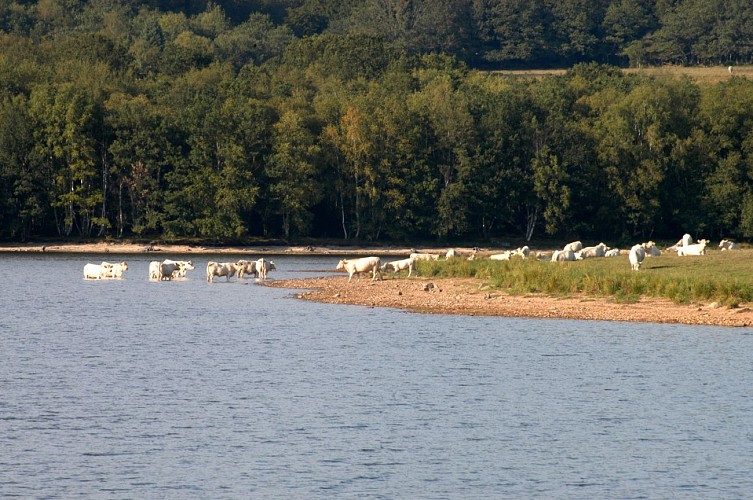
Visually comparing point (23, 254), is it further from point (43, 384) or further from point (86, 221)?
point (43, 384)

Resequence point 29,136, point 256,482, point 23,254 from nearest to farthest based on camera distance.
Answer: point 256,482 < point 23,254 < point 29,136

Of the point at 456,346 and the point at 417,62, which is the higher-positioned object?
the point at 417,62

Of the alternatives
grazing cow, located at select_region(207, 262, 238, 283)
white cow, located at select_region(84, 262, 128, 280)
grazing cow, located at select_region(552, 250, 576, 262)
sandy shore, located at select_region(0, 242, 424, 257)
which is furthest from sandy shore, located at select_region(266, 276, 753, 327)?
sandy shore, located at select_region(0, 242, 424, 257)

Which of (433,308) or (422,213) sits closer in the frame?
(433,308)

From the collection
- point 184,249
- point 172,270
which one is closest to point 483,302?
point 172,270

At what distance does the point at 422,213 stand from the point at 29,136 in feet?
90.5

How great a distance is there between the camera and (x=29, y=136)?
86500mm

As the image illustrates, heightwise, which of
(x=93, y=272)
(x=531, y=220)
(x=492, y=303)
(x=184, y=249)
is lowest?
(x=492, y=303)

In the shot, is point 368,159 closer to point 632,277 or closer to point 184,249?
point 184,249

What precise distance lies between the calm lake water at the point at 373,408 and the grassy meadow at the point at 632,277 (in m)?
3.63

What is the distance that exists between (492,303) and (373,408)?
1774cm

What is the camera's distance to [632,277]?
41.4 meters

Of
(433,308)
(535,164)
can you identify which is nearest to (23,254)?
(535,164)

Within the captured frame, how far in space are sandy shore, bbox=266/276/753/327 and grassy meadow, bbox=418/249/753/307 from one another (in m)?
0.57
